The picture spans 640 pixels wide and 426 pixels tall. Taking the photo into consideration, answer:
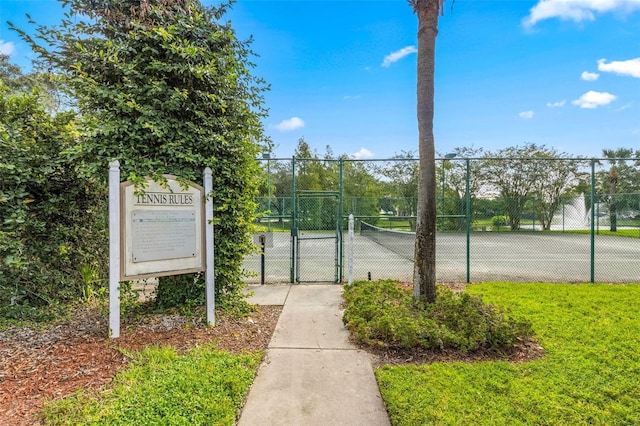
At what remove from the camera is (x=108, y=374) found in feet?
7.80

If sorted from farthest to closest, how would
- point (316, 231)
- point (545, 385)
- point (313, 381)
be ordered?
point (316, 231) < point (313, 381) < point (545, 385)

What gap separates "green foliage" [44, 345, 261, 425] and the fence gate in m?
3.22

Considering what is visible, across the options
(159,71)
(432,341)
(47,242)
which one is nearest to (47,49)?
(159,71)

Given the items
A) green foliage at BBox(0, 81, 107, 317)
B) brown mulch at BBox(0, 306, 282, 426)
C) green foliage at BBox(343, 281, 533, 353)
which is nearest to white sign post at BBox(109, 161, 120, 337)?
brown mulch at BBox(0, 306, 282, 426)

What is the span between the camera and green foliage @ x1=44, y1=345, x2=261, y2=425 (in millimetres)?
1845

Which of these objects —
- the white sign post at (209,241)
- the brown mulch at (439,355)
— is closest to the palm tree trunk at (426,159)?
the brown mulch at (439,355)

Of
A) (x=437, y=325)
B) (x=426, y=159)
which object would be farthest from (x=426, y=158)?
(x=437, y=325)

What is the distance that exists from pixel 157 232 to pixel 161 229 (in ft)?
0.17

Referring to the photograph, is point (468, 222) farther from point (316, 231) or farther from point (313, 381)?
point (313, 381)

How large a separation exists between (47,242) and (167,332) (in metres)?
2.02

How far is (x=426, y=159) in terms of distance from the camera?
3717 mm

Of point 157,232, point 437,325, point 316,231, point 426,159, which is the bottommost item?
point 437,325

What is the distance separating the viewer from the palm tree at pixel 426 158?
12.1 feet

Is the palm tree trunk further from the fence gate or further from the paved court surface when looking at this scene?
the paved court surface
